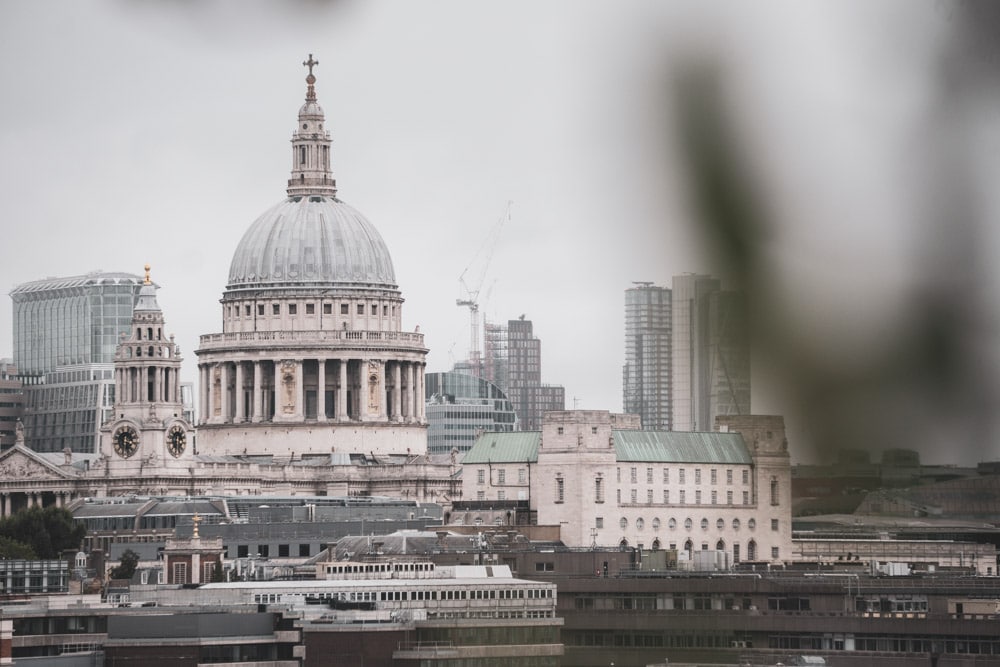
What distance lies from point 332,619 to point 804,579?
28661mm

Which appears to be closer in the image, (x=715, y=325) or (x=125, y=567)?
(x=715, y=325)

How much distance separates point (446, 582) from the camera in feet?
481

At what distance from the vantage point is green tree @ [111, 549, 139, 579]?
622ft

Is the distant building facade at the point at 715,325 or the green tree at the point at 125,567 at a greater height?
the distant building facade at the point at 715,325

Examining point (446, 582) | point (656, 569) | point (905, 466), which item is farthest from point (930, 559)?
point (905, 466)

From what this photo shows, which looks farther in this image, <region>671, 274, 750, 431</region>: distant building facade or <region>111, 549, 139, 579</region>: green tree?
<region>111, 549, 139, 579</region>: green tree

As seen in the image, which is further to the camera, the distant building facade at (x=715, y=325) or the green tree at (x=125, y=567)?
the green tree at (x=125, y=567)

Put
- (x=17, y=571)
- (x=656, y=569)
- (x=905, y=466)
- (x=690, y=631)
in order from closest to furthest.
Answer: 1. (x=905, y=466)
2. (x=690, y=631)
3. (x=17, y=571)
4. (x=656, y=569)

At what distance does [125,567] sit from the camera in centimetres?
19250

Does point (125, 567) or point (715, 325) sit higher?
point (715, 325)

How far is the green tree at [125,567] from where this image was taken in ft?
622

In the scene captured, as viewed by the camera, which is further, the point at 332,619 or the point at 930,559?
the point at 930,559

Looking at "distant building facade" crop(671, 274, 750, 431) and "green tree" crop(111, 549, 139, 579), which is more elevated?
"distant building facade" crop(671, 274, 750, 431)

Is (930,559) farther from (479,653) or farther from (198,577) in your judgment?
(479,653)
